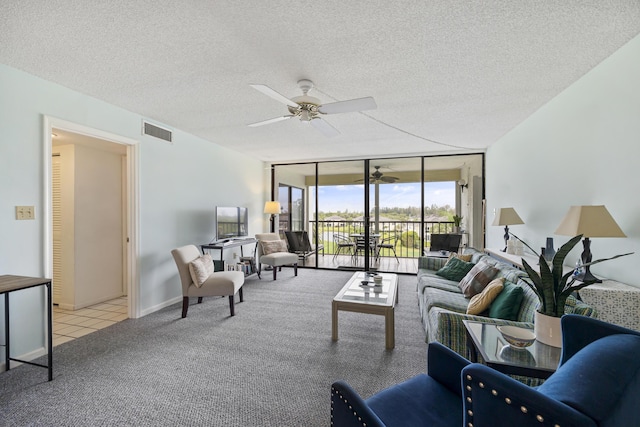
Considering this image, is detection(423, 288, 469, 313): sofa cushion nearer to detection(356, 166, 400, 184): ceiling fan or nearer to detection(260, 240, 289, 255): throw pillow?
detection(260, 240, 289, 255): throw pillow

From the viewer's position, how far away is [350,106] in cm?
238

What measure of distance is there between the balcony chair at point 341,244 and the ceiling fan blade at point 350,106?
4.62 m

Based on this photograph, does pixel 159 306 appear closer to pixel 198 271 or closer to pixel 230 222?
pixel 198 271

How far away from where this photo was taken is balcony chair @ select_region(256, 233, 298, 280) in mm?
5363

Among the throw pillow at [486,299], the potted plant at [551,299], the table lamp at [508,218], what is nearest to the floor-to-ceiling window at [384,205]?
the table lamp at [508,218]

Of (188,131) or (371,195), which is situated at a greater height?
(188,131)

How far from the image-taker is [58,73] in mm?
2467

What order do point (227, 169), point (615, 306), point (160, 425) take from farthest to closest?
point (227, 169) → point (615, 306) → point (160, 425)

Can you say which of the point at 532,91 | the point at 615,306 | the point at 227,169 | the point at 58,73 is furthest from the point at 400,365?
the point at 227,169

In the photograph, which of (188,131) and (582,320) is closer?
(582,320)

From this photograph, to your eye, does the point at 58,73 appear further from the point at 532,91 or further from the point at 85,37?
the point at 532,91

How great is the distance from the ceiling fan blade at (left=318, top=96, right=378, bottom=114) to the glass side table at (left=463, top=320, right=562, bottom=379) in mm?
1763

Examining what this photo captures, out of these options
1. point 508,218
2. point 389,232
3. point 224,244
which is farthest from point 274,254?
point 508,218

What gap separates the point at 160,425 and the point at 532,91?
13.1 ft
